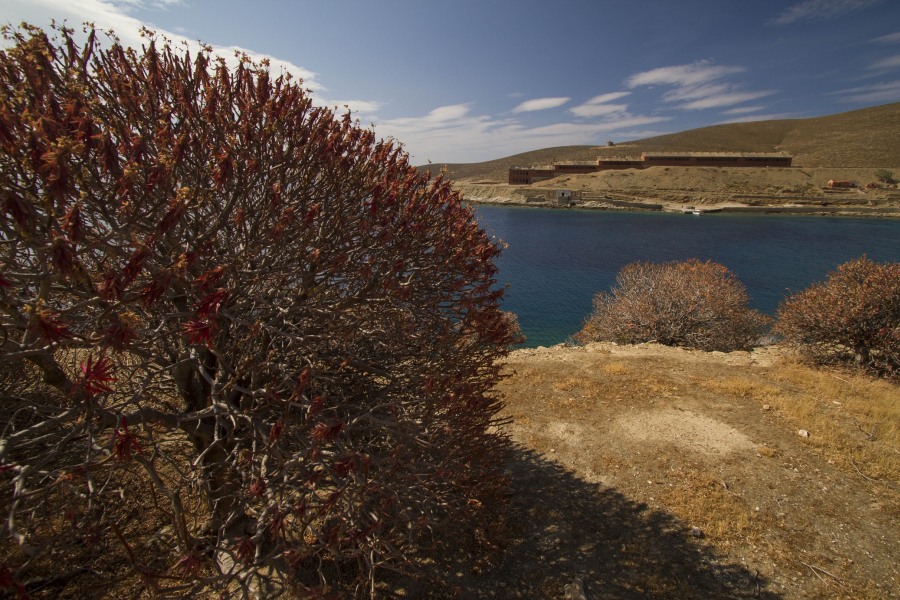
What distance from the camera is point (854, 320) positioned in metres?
13.0

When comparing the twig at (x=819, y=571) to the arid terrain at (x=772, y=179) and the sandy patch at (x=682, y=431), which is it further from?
the arid terrain at (x=772, y=179)

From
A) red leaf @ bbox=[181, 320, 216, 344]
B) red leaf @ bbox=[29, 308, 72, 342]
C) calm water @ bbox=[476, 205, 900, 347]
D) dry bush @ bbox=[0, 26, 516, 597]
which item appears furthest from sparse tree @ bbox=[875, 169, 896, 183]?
red leaf @ bbox=[29, 308, 72, 342]

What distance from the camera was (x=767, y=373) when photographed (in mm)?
13078

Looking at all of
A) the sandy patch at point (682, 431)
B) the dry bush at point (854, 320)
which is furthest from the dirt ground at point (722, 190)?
the sandy patch at point (682, 431)

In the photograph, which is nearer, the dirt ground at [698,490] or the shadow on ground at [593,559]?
the shadow on ground at [593,559]

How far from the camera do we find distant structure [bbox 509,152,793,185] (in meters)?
106

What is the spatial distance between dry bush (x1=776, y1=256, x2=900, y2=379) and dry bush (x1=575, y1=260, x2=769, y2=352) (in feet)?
10.7

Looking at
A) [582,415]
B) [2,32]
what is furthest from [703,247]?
[2,32]

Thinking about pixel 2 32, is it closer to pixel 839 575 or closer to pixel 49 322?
pixel 49 322

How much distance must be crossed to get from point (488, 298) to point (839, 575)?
628 centimetres

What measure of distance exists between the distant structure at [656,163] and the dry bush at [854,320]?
11447cm

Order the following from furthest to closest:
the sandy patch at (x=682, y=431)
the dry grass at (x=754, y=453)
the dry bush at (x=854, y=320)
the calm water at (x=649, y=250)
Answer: the calm water at (x=649, y=250)
the dry bush at (x=854, y=320)
the sandy patch at (x=682, y=431)
the dry grass at (x=754, y=453)

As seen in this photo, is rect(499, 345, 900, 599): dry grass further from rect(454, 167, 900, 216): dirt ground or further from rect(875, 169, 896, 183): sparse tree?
rect(875, 169, 896, 183): sparse tree

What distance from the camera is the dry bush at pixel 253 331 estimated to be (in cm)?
328
